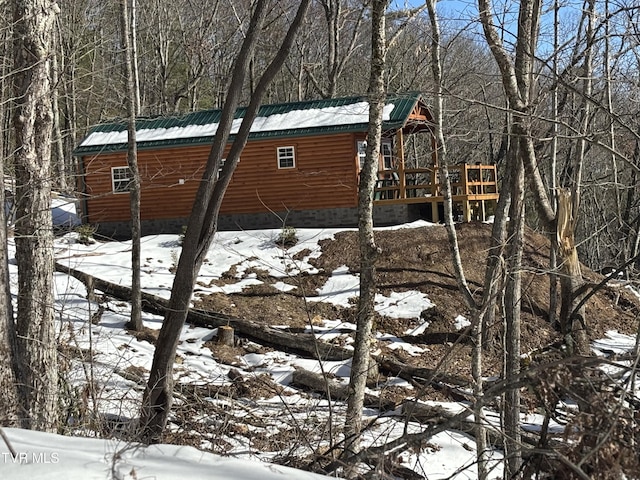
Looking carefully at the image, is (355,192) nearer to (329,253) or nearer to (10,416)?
(329,253)

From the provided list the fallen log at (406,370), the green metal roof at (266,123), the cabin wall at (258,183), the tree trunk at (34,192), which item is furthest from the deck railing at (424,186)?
the tree trunk at (34,192)

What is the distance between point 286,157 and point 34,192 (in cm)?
1483

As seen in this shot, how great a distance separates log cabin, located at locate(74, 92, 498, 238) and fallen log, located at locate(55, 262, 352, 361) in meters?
5.70

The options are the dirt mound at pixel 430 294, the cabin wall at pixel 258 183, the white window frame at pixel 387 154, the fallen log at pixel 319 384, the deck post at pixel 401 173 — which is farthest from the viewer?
the white window frame at pixel 387 154

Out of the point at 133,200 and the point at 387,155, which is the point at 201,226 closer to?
the point at 133,200

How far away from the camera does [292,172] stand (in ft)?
70.4

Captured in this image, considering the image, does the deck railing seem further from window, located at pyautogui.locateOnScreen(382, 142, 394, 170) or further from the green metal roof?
the green metal roof

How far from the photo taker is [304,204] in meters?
21.3

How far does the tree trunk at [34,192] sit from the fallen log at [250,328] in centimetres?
546

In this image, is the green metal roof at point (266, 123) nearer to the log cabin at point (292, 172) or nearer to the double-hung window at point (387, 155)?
the log cabin at point (292, 172)

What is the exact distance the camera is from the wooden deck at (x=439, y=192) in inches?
775

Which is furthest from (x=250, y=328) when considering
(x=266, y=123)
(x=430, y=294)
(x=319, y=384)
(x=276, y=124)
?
(x=266, y=123)

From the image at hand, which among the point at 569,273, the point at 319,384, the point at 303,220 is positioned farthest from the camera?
the point at 303,220

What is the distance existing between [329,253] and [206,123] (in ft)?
25.0
